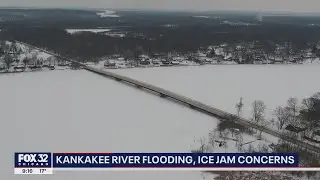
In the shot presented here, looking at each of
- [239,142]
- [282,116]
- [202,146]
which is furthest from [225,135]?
[282,116]

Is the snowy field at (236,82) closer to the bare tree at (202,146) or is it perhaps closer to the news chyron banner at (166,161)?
the bare tree at (202,146)

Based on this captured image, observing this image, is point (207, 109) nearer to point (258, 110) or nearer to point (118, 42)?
point (258, 110)

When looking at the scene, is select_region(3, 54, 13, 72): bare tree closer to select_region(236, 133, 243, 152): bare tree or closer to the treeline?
the treeline

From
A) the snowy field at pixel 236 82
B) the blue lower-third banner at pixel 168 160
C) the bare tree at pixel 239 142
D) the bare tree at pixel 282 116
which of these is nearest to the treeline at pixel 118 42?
the snowy field at pixel 236 82

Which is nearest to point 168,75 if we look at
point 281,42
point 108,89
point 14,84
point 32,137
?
point 108,89

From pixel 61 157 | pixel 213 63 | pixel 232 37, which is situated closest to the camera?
pixel 61 157

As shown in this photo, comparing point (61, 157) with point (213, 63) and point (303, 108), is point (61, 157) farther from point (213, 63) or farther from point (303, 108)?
point (213, 63)
